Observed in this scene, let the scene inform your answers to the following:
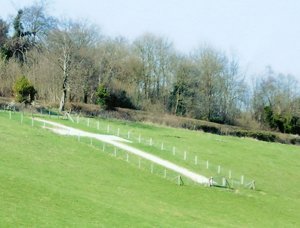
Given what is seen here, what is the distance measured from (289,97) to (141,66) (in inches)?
1599

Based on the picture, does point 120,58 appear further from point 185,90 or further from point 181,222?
point 181,222

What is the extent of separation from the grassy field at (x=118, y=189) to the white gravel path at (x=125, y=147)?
68.7 inches

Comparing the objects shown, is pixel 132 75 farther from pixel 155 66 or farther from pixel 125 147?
pixel 125 147

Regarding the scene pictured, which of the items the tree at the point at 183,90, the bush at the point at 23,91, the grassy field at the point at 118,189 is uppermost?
the tree at the point at 183,90

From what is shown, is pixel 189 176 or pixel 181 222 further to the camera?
pixel 189 176

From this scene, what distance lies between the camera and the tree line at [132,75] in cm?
8500

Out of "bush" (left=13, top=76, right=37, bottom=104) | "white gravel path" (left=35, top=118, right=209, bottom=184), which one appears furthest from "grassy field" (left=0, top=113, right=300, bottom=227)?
"bush" (left=13, top=76, right=37, bottom=104)

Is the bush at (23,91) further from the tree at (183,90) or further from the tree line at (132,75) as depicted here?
the tree at (183,90)

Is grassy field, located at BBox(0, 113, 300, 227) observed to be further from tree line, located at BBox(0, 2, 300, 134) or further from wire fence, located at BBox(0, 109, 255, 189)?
tree line, located at BBox(0, 2, 300, 134)

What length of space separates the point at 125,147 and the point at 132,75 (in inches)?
2326

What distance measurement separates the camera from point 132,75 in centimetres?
10619

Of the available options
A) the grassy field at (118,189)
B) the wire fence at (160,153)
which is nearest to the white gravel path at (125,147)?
the wire fence at (160,153)

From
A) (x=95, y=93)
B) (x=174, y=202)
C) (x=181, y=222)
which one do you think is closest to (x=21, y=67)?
(x=95, y=93)

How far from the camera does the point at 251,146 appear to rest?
68.8 meters
